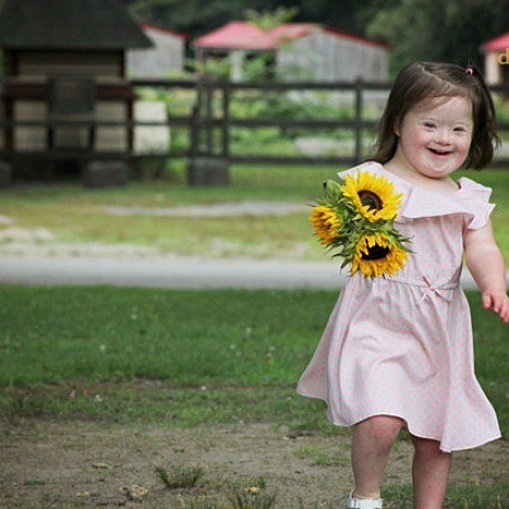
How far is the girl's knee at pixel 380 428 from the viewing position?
12.6 feet

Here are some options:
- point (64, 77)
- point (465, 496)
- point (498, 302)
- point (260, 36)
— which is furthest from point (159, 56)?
point (498, 302)

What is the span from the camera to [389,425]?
3844 millimetres

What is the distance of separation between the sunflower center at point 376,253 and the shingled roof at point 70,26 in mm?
16325

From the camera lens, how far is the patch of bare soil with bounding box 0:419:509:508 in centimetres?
469

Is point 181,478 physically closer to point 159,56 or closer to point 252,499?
point 252,499

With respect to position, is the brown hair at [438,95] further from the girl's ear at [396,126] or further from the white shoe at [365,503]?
the white shoe at [365,503]

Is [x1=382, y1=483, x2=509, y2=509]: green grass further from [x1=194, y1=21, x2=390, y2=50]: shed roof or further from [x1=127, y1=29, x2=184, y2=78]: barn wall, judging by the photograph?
[x1=127, y1=29, x2=184, y2=78]: barn wall

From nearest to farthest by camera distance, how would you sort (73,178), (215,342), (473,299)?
(215,342)
(473,299)
(73,178)

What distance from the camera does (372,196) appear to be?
12.9 feet

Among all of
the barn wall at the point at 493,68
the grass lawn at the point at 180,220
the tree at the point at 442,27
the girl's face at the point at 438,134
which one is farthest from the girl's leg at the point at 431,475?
the tree at the point at 442,27

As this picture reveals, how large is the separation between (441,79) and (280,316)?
4.55m

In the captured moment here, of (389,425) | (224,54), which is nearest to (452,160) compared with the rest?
(389,425)

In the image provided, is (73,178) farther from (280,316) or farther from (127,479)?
(127,479)

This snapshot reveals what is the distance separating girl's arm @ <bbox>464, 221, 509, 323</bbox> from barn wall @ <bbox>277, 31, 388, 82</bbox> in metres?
42.4
